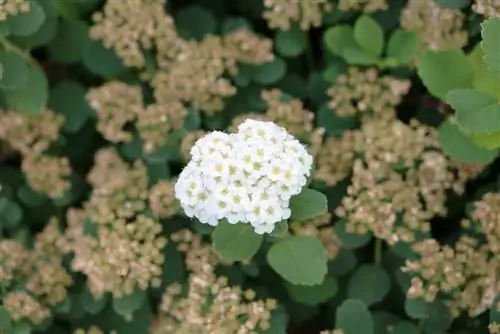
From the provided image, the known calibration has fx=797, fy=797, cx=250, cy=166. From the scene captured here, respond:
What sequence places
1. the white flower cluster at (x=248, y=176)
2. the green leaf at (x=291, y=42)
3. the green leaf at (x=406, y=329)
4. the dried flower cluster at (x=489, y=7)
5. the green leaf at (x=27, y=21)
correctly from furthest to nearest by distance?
the green leaf at (x=291, y=42) < the green leaf at (x=27, y=21) < the green leaf at (x=406, y=329) < the dried flower cluster at (x=489, y=7) < the white flower cluster at (x=248, y=176)

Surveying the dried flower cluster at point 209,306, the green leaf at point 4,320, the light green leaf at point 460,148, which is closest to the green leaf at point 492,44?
the light green leaf at point 460,148

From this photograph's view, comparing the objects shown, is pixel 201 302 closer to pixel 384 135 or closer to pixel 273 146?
pixel 273 146

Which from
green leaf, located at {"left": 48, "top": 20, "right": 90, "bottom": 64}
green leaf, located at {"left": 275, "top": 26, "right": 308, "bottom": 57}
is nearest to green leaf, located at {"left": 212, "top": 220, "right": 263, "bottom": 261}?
green leaf, located at {"left": 275, "top": 26, "right": 308, "bottom": 57}

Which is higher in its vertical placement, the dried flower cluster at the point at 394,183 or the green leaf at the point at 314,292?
the dried flower cluster at the point at 394,183

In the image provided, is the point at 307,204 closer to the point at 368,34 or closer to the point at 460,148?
the point at 460,148

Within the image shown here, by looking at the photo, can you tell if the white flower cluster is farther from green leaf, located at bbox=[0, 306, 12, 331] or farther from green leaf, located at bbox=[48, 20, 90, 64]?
green leaf, located at bbox=[48, 20, 90, 64]

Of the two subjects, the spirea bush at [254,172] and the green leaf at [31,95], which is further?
the green leaf at [31,95]

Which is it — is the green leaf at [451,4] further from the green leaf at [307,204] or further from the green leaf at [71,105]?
the green leaf at [71,105]
